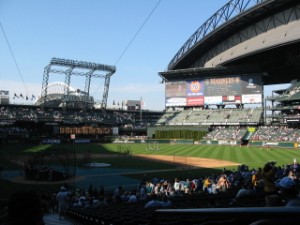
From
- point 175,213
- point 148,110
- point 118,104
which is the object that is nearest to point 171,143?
point 148,110

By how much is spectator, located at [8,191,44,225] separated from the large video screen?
80.2 meters

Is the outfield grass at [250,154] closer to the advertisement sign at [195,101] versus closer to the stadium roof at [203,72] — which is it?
the stadium roof at [203,72]

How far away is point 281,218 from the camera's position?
6.12ft

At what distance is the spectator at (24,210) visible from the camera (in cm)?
253

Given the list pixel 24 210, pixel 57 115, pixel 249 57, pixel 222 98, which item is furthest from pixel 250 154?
pixel 57 115

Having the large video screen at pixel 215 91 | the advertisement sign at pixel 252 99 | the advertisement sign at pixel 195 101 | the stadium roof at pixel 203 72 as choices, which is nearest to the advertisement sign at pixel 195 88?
the large video screen at pixel 215 91

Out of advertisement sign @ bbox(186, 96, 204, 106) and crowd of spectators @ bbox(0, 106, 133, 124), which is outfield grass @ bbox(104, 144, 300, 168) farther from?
crowd of spectators @ bbox(0, 106, 133, 124)

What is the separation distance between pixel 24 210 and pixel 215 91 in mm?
84550

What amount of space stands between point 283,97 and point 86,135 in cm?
4952

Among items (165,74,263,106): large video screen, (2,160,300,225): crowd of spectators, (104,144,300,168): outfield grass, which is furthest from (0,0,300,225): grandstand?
(2,160,300,225): crowd of spectators

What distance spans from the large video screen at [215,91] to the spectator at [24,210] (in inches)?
3159

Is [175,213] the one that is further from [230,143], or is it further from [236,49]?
[236,49]

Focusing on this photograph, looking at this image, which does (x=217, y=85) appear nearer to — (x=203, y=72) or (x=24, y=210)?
(x=203, y=72)

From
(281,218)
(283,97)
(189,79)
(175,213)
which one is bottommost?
(175,213)
